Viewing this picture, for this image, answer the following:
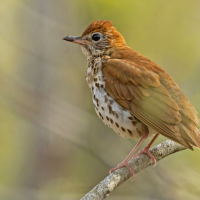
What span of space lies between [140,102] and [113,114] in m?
0.45

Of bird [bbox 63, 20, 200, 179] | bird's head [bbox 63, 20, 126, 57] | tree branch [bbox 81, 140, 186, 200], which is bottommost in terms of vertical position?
tree branch [bbox 81, 140, 186, 200]

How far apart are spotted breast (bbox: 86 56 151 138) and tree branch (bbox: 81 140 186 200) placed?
39cm

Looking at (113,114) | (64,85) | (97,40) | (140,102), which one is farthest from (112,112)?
(64,85)

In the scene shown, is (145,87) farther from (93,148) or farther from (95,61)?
(93,148)

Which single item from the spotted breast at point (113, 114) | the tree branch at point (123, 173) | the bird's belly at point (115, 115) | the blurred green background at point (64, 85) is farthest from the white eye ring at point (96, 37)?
the blurred green background at point (64, 85)

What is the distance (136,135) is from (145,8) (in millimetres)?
7513

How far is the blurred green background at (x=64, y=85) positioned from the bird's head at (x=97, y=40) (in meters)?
2.53

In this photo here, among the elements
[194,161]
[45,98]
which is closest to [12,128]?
[45,98]

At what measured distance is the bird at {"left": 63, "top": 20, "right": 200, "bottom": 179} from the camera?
4.98 m

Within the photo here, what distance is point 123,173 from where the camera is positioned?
4832 millimetres

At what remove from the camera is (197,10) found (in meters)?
11.4

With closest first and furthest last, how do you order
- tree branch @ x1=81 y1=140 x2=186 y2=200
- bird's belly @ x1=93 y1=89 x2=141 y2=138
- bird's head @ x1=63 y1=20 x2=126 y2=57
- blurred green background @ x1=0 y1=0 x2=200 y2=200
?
1. tree branch @ x1=81 y1=140 x2=186 y2=200
2. bird's belly @ x1=93 y1=89 x2=141 y2=138
3. bird's head @ x1=63 y1=20 x2=126 y2=57
4. blurred green background @ x1=0 y1=0 x2=200 y2=200

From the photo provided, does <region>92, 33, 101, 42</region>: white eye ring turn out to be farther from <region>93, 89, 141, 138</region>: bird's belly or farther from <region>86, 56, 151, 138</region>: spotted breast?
<region>93, 89, 141, 138</region>: bird's belly

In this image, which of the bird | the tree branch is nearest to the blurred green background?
the tree branch
